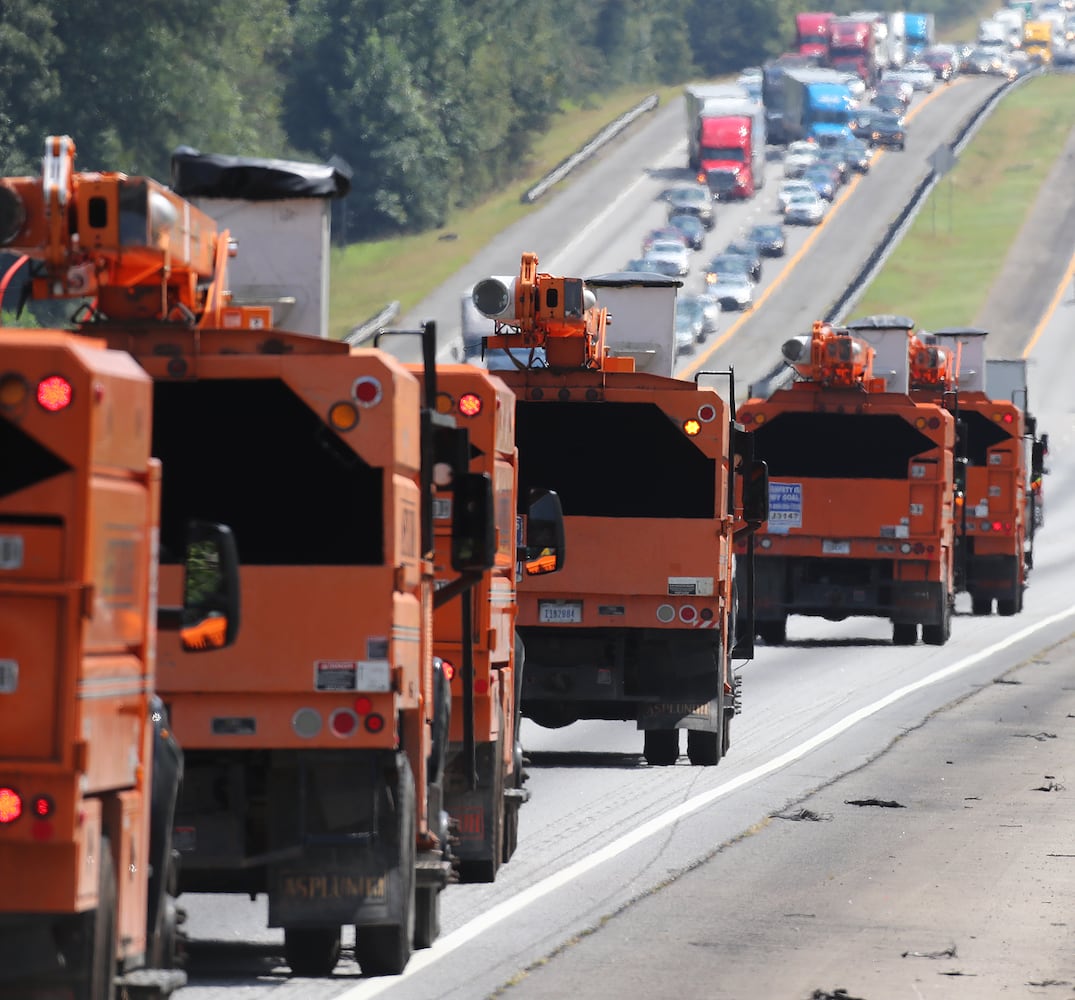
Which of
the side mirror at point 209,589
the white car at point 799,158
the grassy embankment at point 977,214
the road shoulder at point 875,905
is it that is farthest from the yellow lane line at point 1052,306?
the side mirror at point 209,589

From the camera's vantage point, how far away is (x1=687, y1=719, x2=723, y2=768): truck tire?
19.4 m

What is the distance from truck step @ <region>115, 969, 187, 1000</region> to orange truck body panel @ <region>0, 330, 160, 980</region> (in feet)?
1.65

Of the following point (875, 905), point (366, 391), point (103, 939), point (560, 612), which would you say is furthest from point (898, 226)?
point (103, 939)

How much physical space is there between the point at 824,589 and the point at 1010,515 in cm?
737

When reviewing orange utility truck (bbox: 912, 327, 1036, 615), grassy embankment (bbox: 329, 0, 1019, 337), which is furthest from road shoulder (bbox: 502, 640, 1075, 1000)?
grassy embankment (bbox: 329, 0, 1019, 337)

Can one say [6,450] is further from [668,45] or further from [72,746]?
[668,45]

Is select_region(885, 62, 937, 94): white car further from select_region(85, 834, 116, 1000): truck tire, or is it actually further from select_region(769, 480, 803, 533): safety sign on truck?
select_region(85, 834, 116, 1000): truck tire

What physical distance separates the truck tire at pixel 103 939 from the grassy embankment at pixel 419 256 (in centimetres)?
8087

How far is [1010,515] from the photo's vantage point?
37.7 metres

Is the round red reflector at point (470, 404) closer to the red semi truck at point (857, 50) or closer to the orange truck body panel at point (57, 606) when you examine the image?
the orange truck body panel at point (57, 606)

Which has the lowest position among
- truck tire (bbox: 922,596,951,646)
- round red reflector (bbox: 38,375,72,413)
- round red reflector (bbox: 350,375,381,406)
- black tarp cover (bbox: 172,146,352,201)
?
truck tire (bbox: 922,596,951,646)

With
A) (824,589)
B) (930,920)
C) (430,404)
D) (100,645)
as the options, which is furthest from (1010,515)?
(100,645)

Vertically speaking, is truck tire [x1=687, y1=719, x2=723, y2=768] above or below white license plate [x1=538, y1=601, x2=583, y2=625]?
below

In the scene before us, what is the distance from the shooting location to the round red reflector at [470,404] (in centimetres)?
1281
